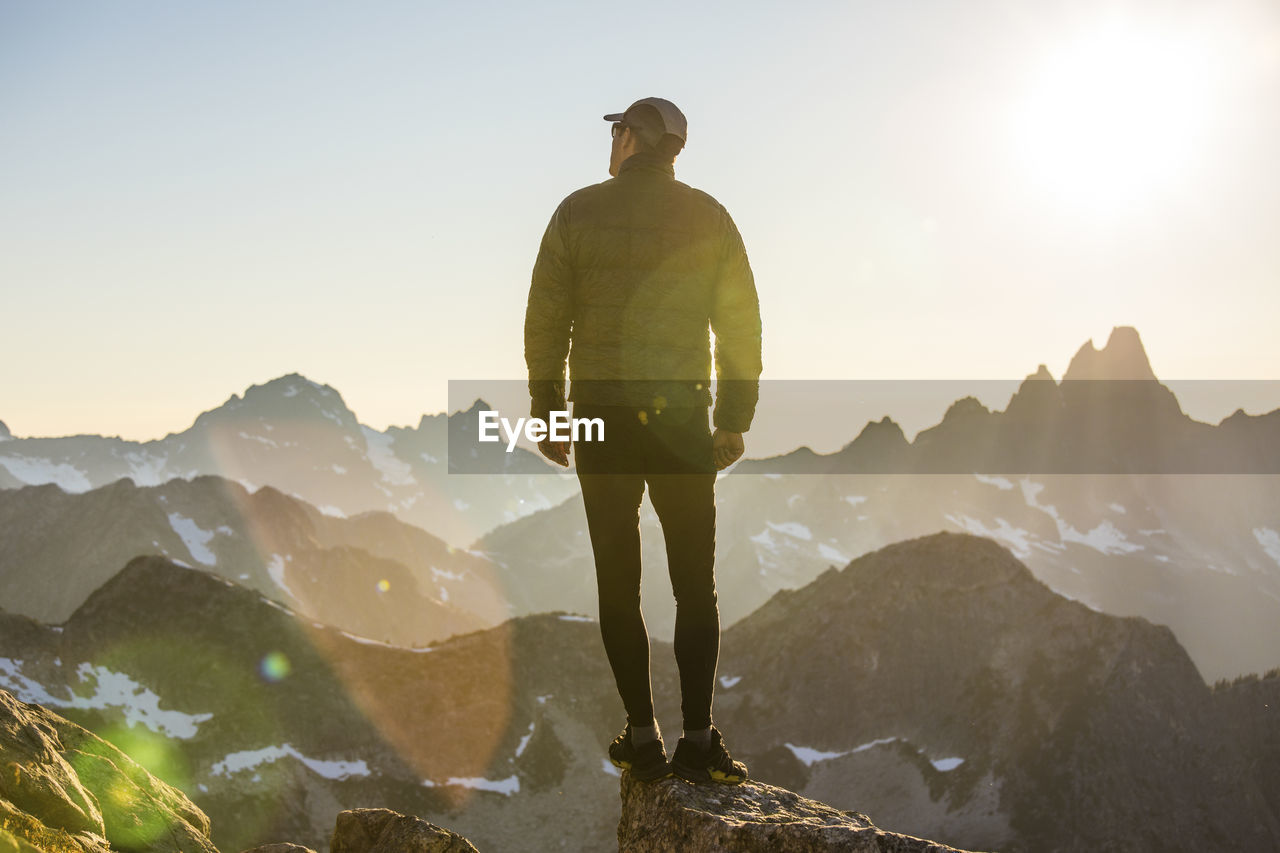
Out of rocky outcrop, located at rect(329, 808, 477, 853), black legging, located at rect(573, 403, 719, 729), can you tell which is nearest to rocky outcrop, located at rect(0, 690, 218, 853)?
rocky outcrop, located at rect(329, 808, 477, 853)

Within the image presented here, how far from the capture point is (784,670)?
537 feet

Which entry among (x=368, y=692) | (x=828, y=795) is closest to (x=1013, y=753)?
(x=828, y=795)

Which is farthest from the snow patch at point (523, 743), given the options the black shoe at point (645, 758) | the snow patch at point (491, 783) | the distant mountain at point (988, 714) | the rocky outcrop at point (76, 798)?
the black shoe at point (645, 758)

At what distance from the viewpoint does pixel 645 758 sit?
7.30 meters

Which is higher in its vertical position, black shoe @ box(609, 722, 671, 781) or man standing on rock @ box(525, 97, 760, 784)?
man standing on rock @ box(525, 97, 760, 784)

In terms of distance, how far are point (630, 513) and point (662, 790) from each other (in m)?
2.05

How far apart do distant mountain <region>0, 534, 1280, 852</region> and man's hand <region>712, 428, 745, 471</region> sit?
132 m

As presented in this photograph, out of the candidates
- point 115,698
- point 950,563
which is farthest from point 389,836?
point 950,563

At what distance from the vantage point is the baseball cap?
23.4ft

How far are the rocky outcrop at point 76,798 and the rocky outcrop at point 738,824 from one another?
450cm

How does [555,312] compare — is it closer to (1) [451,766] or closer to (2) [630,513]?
(2) [630,513]

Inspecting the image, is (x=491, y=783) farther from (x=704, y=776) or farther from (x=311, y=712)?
(x=704, y=776)

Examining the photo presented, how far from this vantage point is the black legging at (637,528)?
7.01 m

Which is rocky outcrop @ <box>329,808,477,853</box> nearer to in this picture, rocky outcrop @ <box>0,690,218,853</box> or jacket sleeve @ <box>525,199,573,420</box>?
rocky outcrop @ <box>0,690,218,853</box>
